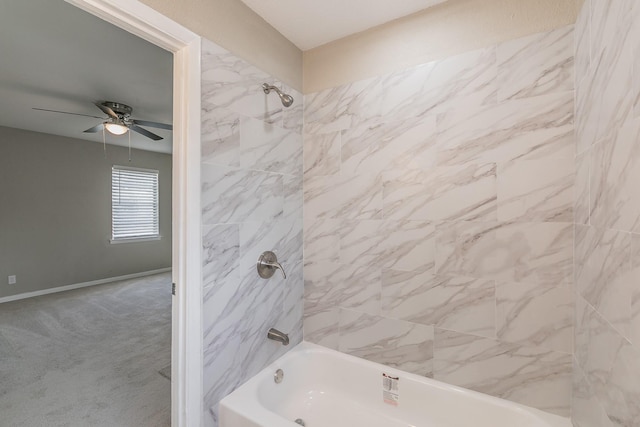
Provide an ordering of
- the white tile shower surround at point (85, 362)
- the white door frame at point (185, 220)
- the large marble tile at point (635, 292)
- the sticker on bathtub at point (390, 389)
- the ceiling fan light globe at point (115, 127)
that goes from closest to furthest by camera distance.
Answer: the large marble tile at point (635, 292) → the white door frame at point (185, 220) → the sticker on bathtub at point (390, 389) → the white tile shower surround at point (85, 362) → the ceiling fan light globe at point (115, 127)

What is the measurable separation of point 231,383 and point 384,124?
5.50ft

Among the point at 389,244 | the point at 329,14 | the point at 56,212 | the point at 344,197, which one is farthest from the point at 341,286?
the point at 56,212

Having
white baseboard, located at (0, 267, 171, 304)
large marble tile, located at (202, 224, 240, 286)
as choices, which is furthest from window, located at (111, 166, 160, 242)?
large marble tile, located at (202, 224, 240, 286)

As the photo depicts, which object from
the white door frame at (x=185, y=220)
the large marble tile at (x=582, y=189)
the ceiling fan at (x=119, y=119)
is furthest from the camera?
the ceiling fan at (x=119, y=119)

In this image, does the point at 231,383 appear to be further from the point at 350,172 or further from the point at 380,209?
the point at 350,172

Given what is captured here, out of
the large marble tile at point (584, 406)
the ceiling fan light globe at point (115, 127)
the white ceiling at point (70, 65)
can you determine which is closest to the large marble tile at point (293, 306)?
the large marble tile at point (584, 406)

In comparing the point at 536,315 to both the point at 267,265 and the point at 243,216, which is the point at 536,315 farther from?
the point at 243,216

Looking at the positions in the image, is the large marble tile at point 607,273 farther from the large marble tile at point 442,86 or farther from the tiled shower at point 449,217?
the large marble tile at point 442,86

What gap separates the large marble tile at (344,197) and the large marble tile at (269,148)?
189 millimetres

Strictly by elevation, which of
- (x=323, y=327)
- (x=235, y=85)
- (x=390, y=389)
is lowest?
(x=390, y=389)

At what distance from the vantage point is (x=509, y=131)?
4.40 ft

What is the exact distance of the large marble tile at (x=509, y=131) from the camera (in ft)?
4.09

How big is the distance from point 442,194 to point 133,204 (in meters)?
5.59

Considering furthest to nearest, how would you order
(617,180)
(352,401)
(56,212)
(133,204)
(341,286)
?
(133,204) < (56,212) < (341,286) < (352,401) < (617,180)
